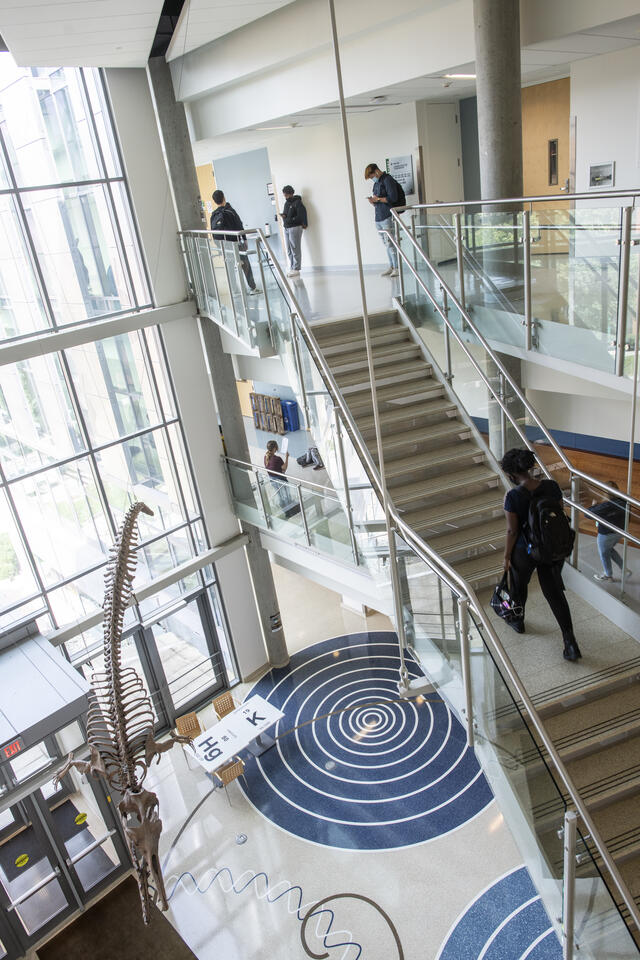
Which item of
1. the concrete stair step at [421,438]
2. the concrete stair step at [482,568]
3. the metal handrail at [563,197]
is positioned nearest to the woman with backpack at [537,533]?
the concrete stair step at [482,568]

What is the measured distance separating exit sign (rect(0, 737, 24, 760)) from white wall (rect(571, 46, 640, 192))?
929 centimetres

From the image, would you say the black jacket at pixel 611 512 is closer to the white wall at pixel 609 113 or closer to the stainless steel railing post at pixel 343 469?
the stainless steel railing post at pixel 343 469

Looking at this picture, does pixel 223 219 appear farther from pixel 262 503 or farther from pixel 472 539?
pixel 472 539

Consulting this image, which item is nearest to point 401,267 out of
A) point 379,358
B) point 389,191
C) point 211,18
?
point 379,358

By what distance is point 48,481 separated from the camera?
356 inches

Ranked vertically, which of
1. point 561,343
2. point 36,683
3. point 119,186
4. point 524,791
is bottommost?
point 36,683

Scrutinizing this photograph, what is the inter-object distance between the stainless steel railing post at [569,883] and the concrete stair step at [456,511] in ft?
10.3

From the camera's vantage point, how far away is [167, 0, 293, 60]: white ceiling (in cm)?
740

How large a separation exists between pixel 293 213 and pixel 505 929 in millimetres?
11117

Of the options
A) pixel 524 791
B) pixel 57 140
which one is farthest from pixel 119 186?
pixel 524 791

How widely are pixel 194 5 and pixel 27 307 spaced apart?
3943mm

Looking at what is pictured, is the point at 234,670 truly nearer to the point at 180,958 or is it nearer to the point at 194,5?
the point at 180,958

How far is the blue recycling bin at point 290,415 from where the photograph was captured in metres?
18.4

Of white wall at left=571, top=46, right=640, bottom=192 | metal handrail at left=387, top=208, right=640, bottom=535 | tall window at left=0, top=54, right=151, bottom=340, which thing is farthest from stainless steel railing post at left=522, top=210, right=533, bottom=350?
tall window at left=0, top=54, right=151, bottom=340
